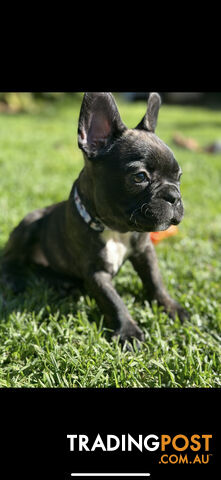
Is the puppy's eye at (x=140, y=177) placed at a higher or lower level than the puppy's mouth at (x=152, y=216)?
higher

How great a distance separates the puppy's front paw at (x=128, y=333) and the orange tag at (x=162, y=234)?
5.46 ft

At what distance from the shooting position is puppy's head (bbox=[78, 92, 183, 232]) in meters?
2.33

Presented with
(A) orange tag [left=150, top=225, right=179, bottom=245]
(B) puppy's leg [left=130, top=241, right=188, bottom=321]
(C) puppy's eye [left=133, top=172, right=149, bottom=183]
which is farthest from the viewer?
(A) orange tag [left=150, top=225, right=179, bottom=245]

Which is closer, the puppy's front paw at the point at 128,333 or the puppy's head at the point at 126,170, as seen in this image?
the puppy's head at the point at 126,170

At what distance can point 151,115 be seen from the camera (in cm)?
264

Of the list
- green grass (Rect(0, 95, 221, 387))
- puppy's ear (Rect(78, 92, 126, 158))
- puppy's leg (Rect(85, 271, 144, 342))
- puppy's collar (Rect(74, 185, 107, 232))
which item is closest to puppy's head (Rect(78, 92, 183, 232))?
puppy's ear (Rect(78, 92, 126, 158))

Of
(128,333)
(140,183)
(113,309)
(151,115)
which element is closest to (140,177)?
(140,183)

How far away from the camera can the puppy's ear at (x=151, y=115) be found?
2576 millimetres

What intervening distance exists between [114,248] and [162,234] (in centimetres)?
176

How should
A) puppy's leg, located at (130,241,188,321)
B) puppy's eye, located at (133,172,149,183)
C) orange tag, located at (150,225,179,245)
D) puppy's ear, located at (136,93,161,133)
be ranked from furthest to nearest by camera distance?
orange tag, located at (150,225,179,245), puppy's leg, located at (130,241,188,321), puppy's ear, located at (136,93,161,133), puppy's eye, located at (133,172,149,183)

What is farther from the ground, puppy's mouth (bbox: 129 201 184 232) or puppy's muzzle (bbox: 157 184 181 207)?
puppy's muzzle (bbox: 157 184 181 207)

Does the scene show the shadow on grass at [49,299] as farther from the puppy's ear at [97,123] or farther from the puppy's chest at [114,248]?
the puppy's ear at [97,123]

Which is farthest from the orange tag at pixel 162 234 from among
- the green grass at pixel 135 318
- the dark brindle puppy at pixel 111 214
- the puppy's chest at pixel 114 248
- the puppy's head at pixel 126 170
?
the puppy's head at pixel 126 170

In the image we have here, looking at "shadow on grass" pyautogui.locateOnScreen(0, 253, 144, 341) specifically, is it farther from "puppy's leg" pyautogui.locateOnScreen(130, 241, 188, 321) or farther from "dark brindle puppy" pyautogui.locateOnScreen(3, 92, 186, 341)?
"puppy's leg" pyautogui.locateOnScreen(130, 241, 188, 321)
